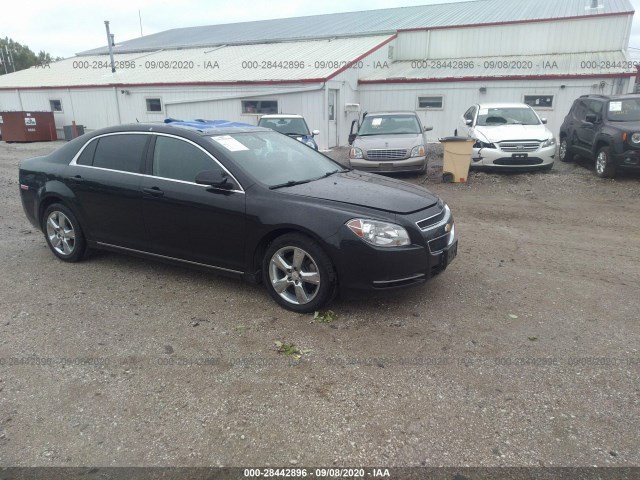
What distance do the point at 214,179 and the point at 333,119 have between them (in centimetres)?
1525

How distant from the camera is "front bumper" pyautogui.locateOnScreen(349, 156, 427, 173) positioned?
10867 millimetres

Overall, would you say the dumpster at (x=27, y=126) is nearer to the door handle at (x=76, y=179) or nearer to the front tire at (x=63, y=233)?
the front tire at (x=63, y=233)

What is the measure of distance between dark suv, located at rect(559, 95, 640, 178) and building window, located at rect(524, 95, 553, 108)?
19.6 feet

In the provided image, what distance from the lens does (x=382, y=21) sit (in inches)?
1048

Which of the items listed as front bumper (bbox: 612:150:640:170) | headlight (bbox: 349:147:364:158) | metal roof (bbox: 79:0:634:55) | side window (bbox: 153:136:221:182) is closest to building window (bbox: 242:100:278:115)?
metal roof (bbox: 79:0:634:55)

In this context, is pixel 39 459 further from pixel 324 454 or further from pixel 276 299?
pixel 276 299

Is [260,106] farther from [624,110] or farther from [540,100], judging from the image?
[624,110]

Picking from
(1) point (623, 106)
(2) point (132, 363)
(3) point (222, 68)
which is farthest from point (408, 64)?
(2) point (132, 363)

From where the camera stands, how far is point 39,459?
2.54 meters

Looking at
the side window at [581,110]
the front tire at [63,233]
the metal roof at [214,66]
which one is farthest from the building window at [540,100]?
the front tire at [63,233]

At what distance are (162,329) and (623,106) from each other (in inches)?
438

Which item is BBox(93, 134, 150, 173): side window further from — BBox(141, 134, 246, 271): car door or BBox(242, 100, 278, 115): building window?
BBox(242, 100, 278, 115): building window

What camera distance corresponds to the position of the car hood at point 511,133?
1090cm

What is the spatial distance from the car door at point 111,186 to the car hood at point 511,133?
855 centimetres
